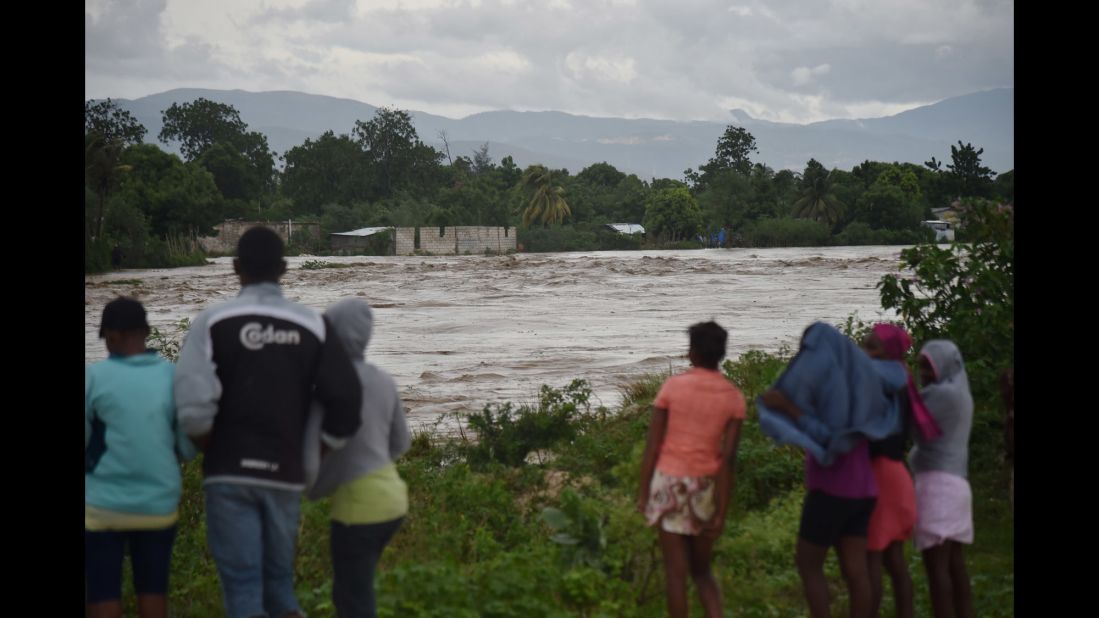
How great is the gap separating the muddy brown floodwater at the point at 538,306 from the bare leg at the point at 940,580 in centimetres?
1063

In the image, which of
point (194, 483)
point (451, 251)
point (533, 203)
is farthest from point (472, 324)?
point (533, 203)

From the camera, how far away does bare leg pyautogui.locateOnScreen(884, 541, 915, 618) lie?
544 cm

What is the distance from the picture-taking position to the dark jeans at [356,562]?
181 inches

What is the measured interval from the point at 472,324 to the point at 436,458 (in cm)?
2006

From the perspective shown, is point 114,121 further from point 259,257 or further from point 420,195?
point 259,257

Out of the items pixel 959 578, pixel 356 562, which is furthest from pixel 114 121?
pixel 959 578

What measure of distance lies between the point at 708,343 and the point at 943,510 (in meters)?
1.34

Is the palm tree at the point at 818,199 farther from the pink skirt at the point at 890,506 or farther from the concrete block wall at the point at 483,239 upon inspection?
the pink skirt at the point at 890,506

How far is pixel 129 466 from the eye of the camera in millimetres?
4594
